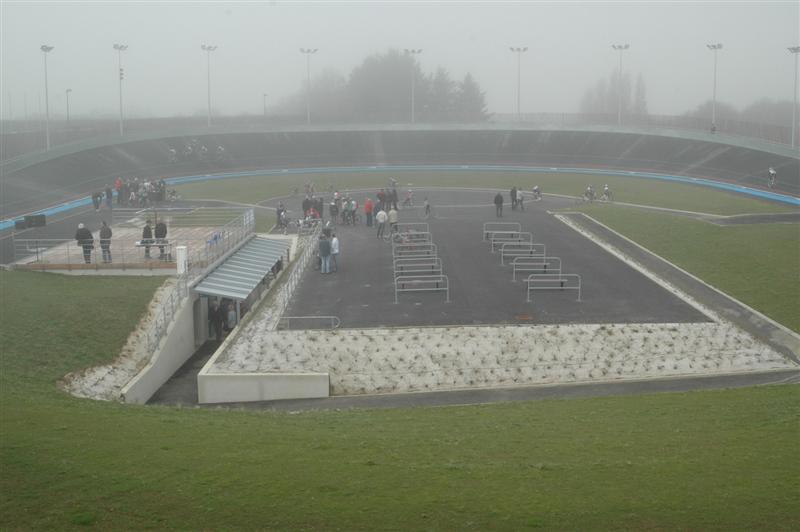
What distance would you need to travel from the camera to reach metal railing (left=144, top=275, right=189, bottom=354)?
67.2ft

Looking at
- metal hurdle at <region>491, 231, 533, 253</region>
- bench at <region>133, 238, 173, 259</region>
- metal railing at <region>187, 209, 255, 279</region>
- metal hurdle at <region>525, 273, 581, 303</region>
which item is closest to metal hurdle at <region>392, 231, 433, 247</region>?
metal hurdle at <region>491, 231, 533, 253</region>

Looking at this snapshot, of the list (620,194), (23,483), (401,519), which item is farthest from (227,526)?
(620,194)

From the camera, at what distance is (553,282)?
24.5 meters

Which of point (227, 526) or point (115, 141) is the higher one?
point (115, 141)

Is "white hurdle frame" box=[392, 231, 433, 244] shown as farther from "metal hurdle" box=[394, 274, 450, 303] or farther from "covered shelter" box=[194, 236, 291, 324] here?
"metal hurdle" box=[394, 274, 450, 303]

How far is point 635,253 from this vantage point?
28.8m

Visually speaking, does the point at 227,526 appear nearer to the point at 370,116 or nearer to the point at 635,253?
the point at 635,253

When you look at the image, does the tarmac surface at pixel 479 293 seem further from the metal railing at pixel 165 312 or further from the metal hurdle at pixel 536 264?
the metal railing at pixel 165 312

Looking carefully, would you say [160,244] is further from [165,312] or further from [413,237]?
[413,237]

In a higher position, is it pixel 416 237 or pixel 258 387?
pixel 416 237

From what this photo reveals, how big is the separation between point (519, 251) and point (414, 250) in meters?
3.46

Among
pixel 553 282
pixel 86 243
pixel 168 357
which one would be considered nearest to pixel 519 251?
pixel 553 282

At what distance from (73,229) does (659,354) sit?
24.8 meters

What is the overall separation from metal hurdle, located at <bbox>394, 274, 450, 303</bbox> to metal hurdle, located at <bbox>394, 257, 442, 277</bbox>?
0.86 ft
